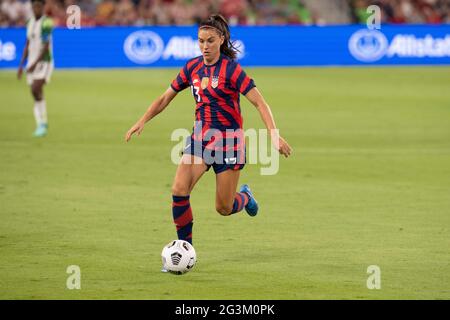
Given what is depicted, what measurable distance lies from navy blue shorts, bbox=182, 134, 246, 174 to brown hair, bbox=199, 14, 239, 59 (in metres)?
0.88

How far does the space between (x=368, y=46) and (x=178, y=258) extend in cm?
2697

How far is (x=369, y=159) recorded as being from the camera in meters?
17.5

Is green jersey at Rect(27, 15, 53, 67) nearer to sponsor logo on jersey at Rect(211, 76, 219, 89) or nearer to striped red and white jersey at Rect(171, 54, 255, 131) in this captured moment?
striped red and white jersey at Rect(171, 54, 255, 131)

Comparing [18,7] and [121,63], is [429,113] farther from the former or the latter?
[18,7]

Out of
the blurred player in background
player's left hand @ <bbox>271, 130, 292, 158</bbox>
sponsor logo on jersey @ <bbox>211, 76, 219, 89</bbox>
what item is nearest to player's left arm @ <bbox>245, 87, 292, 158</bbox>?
player's left hand @ <bbox>271, 130, 292, 158</bbox>

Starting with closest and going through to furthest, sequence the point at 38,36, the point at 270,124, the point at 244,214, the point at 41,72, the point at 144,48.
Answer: the point at 270,124, the point at 244,214, the point at 41,72, the point at 38,36, the point at 144,48

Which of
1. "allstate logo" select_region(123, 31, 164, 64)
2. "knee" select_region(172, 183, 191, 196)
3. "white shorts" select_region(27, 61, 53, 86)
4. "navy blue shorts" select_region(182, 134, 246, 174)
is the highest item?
"allstate logo" select_region(123, 31, 164, 64)

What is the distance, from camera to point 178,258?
9.34 meters

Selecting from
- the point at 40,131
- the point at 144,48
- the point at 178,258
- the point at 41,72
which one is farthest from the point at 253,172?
the point at 144,48

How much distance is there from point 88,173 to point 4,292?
736cm

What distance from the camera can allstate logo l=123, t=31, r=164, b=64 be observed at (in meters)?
34.6

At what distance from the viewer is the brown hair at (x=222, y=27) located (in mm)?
9867

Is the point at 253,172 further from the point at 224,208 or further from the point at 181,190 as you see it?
the point at 181,190

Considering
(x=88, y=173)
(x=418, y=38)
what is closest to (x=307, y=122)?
(x=88, y=173)
